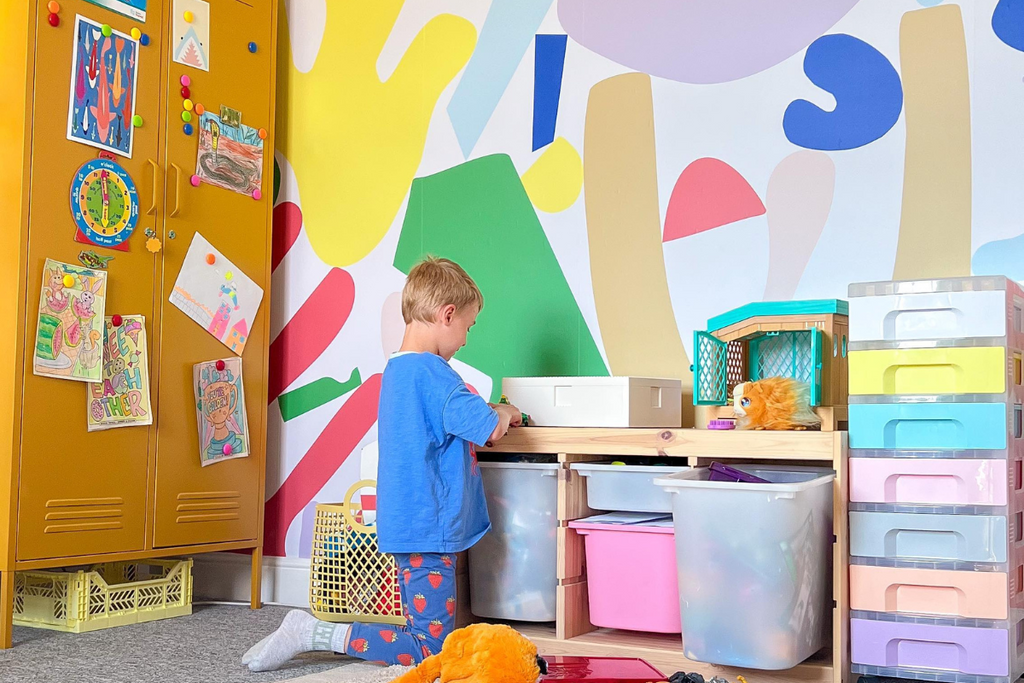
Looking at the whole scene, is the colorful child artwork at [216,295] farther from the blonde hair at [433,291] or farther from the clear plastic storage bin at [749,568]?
the clear plastic storage bin at [749,568]

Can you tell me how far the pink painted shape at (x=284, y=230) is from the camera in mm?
3176

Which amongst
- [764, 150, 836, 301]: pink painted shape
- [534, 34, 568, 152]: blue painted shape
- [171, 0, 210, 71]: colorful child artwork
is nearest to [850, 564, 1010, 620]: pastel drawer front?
[764, 150, 836, 301]: pink painted shape

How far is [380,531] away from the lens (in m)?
2.20

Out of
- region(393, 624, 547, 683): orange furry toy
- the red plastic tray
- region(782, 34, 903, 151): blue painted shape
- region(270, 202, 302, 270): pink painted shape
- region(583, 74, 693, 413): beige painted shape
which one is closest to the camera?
region(393, 624, 547, 683): orange furry toy

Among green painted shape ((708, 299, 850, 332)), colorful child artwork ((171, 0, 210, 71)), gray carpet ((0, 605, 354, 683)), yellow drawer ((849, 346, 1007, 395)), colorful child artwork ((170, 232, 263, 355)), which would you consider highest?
colorful child artwork ((171, 0, 210, 71))

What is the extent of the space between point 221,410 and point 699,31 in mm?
1645

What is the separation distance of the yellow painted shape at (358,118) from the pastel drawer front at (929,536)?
64.9 inches

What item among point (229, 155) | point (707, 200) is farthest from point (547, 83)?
point (229, 155)

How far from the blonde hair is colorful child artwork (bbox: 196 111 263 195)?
0.91 meters

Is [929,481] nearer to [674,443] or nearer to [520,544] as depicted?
[674,443]

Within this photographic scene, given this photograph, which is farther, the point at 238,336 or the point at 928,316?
the point at 238,336

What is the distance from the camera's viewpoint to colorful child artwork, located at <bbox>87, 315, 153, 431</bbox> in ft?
8.43

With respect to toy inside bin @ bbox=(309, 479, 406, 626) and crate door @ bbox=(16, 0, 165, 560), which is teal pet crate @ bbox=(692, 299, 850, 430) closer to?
toy inside bin @ bbox=(309, 479, 406, 626)

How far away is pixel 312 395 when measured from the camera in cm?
312
